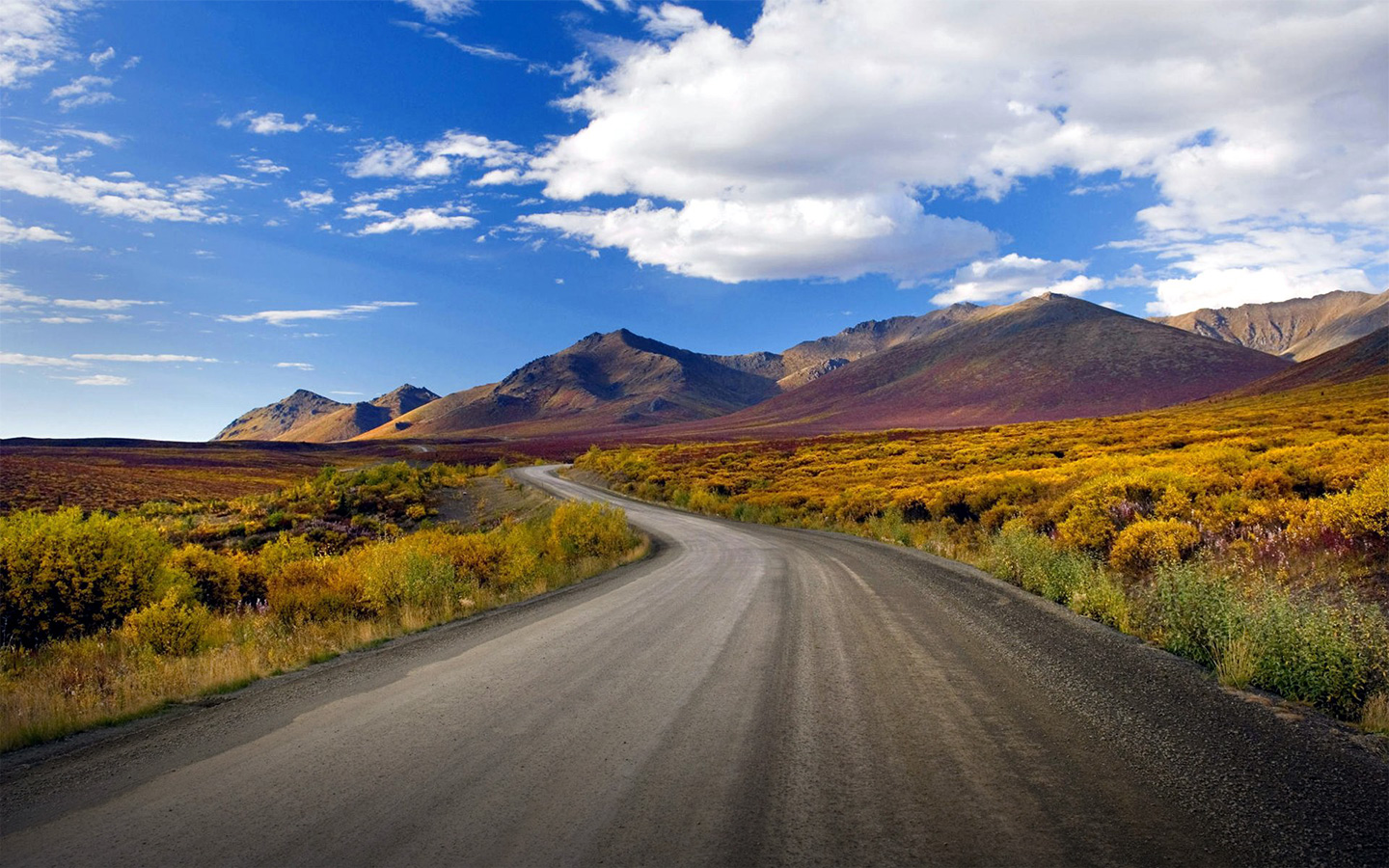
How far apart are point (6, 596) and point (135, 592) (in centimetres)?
144

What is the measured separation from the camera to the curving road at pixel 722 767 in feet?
12.1

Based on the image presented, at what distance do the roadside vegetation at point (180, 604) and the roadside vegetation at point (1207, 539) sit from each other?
33.3ft

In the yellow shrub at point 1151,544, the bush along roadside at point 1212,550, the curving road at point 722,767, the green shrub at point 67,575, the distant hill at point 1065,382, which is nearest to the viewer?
the curving road at point 722,767

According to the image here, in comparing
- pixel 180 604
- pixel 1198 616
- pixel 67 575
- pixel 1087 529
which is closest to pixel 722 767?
→ pixel 1198 616

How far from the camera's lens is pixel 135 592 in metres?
10.8

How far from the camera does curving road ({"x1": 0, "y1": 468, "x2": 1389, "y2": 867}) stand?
12.1ft

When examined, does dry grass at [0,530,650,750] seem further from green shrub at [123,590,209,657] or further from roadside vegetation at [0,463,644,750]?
green shrub at [123,590,209,657]

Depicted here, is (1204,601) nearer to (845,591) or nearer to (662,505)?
(845,591)

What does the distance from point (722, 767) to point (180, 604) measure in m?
10.5

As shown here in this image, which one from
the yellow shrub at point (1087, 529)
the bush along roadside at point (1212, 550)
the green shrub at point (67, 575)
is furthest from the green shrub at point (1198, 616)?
the green shrub at point (67, 575)

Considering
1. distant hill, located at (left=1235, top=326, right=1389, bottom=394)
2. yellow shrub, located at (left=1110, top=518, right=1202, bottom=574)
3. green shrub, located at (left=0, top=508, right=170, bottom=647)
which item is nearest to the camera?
green shrub, located at (left=0, top=508, right=170, bottom=647)

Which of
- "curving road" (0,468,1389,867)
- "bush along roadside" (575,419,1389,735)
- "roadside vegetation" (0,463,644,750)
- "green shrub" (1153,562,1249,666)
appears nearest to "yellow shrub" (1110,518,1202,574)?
"bush along roadside" (575,419,1389,735)

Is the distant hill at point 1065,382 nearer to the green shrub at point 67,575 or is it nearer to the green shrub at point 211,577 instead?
the green shrub at point 211,577

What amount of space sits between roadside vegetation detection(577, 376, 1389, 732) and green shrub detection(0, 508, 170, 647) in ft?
47.3
